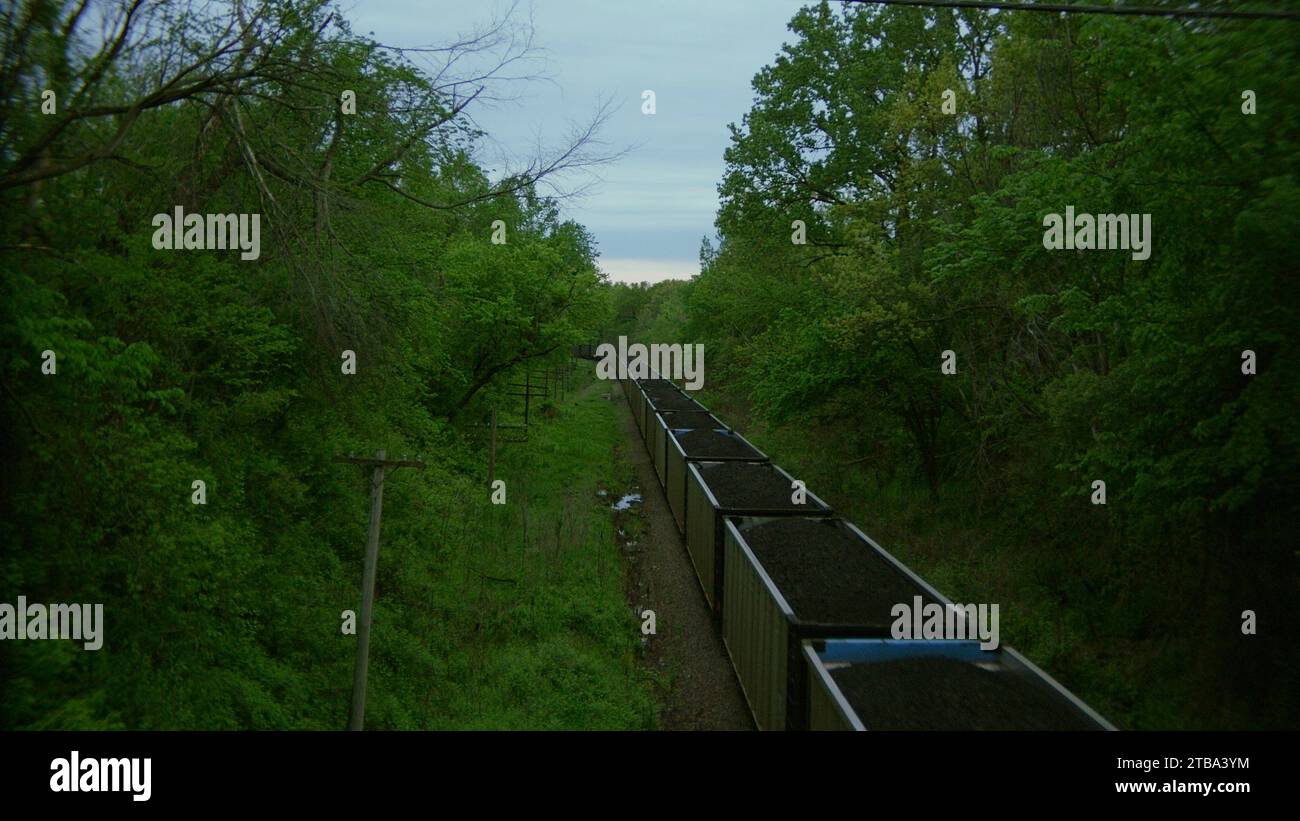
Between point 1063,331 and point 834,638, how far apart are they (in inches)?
282

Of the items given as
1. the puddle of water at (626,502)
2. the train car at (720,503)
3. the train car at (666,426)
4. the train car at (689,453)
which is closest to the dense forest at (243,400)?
the train car at (720,503)

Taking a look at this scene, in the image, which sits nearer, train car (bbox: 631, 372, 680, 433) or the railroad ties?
the railroad ties

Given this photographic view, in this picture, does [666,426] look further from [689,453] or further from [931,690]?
[931,690]

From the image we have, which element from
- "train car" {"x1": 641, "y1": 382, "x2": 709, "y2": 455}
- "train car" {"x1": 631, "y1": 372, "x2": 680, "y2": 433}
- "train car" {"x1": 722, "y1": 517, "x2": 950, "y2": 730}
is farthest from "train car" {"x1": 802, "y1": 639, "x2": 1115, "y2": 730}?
"train car" {"x1": 631, "y1": 372, "x2": 680, "y2": 433}

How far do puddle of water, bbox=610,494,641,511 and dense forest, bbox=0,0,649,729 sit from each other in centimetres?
625

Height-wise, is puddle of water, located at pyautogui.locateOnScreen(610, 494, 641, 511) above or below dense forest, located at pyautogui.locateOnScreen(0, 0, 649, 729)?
below

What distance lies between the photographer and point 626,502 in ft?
68.9

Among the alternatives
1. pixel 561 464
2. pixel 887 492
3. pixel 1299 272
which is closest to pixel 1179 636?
pixel 1299 272

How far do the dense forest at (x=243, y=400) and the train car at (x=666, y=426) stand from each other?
716 centimetres

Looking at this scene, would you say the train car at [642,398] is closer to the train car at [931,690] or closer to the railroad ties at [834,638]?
the railroad ties at [834,638]

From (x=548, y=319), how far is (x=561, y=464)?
19.7 ft

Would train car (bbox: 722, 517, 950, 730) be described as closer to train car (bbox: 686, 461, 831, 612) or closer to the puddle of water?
train car (bbox: 686, 461, 831, 612)

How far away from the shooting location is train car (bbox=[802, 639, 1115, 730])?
18.1ft
